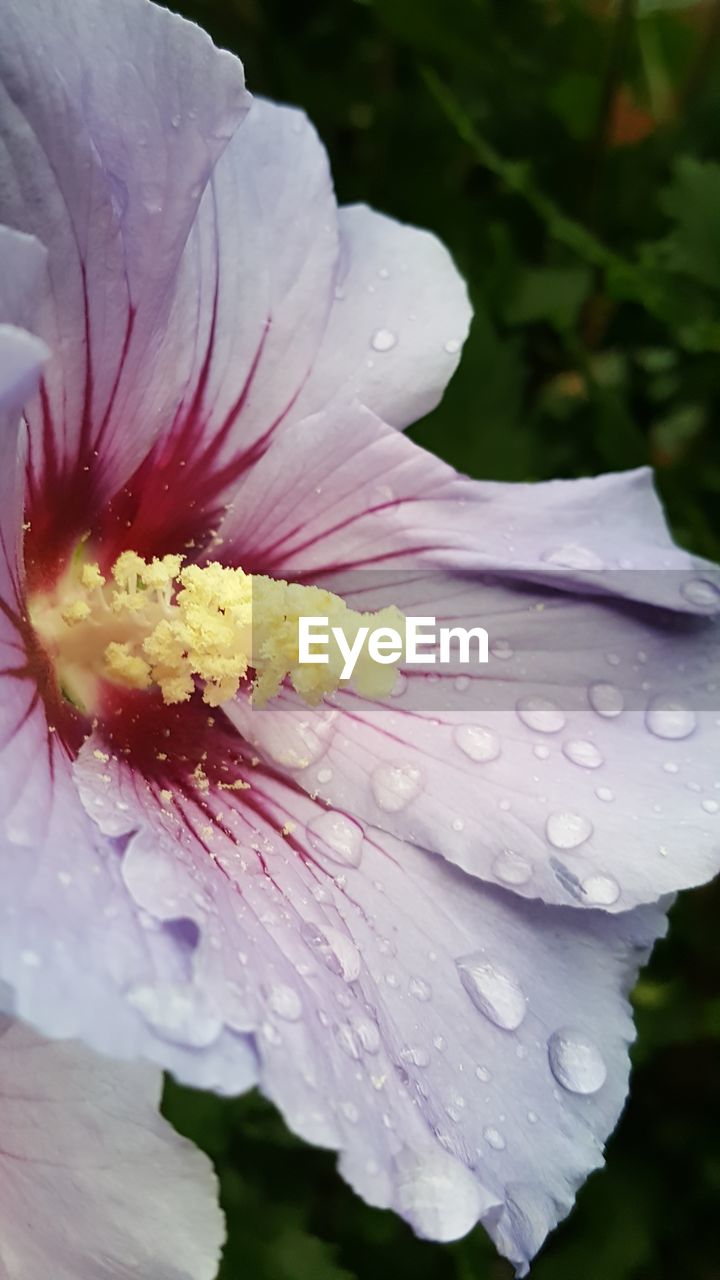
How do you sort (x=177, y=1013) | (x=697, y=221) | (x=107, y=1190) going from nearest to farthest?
1. (x=177, y=1013)
2. (x=107, y=1190)
3. (x=697, y=221)

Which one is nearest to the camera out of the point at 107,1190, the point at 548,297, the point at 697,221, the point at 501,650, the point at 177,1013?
the point at 177,1013

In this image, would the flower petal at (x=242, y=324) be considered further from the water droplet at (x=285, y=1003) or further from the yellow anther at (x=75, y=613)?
the water droplet at (x=285, y=1003)

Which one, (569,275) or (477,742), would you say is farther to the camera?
(569,275)

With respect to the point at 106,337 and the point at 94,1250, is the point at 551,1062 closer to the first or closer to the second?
the point at 94,1250

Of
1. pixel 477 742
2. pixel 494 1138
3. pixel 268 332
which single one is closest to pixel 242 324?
pixel 268 332

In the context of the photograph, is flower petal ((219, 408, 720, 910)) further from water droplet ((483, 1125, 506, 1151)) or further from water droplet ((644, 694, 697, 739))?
water droplet ((483, 1125, 506, 1151))

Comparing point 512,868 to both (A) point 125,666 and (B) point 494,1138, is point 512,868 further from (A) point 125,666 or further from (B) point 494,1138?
(A) point 125,666

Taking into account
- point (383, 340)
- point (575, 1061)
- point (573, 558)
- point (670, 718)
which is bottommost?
point (575, 1061)
